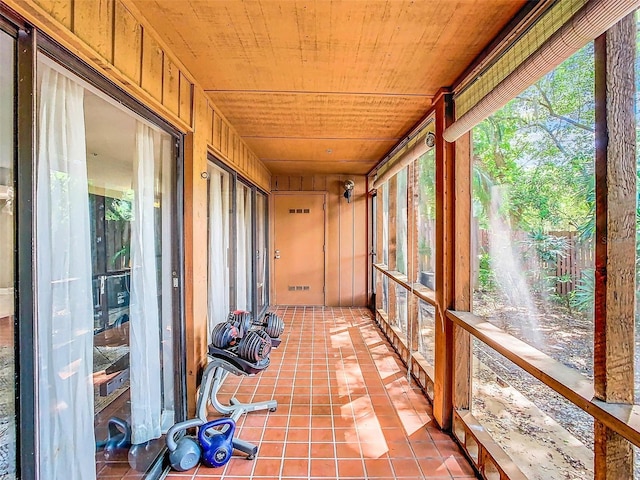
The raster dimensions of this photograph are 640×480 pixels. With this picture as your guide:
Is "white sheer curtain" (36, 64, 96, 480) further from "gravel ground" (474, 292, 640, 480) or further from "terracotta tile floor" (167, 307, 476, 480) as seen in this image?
"gravel ground" (474, 292, 640, 480)

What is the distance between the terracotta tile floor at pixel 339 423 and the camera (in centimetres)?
200

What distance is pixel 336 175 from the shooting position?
627 centimetres

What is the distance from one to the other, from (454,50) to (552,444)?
2.02m

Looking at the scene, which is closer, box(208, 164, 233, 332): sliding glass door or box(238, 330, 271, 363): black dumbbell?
box(238, 330, 271, 363): black dumbbell

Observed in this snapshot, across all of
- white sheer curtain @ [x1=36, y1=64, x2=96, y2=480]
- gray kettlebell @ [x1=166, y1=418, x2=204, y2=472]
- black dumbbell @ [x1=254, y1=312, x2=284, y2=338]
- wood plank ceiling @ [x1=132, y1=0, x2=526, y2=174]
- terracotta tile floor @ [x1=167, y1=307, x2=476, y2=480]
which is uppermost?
wood plank ceiling @ [x1=132, y1=0, x2=526, y2=174]

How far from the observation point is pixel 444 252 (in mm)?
2391

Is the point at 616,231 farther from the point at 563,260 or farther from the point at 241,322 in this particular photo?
the point at 241,322

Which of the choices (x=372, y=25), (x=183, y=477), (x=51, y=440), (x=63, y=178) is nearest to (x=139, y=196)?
(x=63, y=178)

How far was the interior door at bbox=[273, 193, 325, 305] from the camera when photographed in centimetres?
634

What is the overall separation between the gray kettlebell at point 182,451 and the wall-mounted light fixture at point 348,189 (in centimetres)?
471

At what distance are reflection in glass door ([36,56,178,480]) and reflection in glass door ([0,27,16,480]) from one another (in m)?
0.10

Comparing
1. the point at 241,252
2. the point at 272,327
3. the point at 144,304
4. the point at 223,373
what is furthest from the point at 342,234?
the point at 144,304

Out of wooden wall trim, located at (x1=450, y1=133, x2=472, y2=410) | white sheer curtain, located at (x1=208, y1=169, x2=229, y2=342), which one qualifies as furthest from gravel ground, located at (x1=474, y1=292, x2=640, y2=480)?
white sheer curtain, located at (x1=208, y1=169, x2=229, y2=342)

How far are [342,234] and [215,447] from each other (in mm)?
4606
